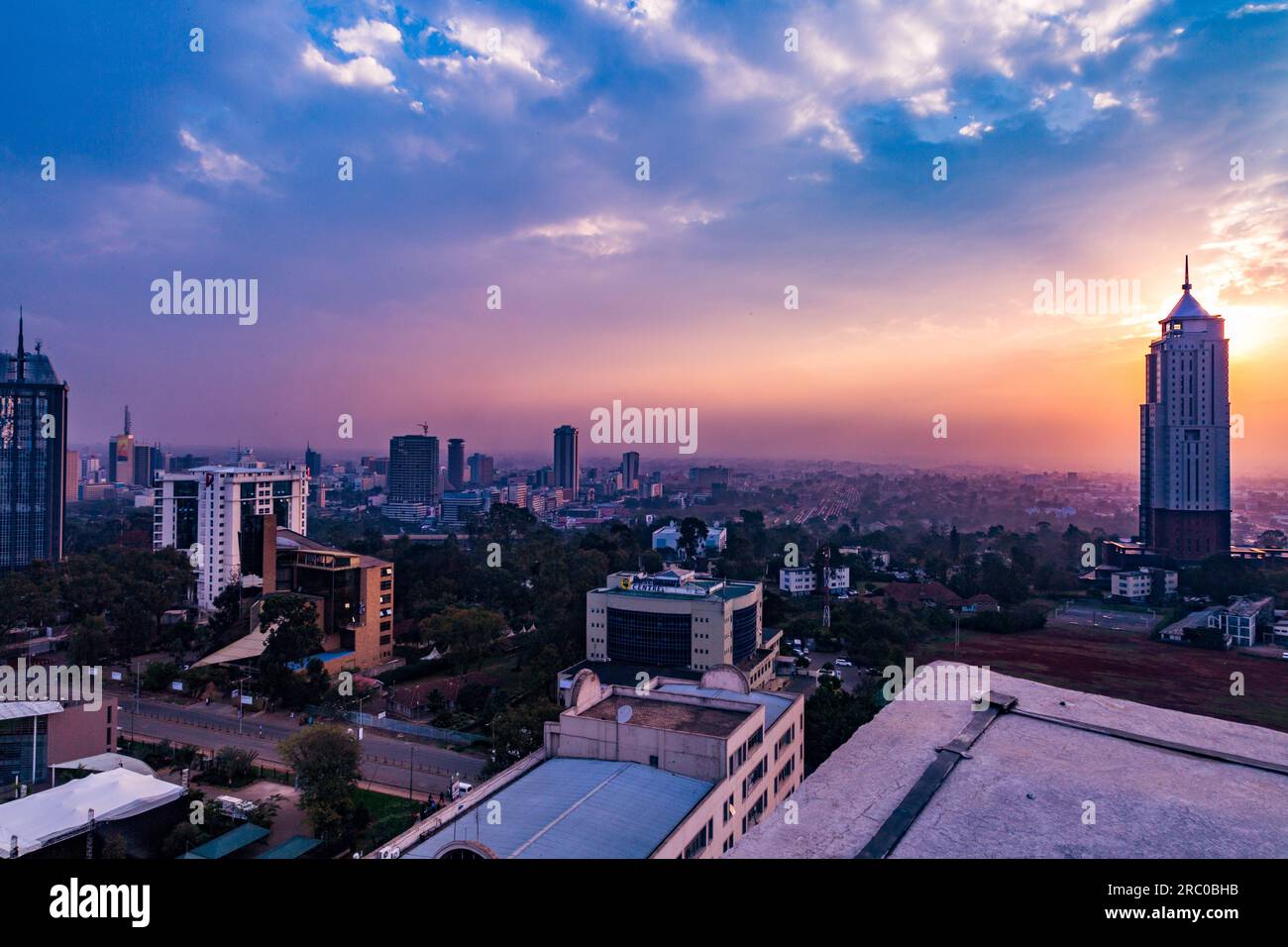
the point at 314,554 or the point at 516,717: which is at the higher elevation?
the point at 314,554

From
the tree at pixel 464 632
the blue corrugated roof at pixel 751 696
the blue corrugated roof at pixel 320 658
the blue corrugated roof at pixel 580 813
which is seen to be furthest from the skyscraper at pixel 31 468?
the blue corrugated roof at pixel 580 813

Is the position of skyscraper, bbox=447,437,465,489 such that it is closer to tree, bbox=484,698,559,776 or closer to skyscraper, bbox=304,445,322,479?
skyscraper, bbox=304,445,322,479

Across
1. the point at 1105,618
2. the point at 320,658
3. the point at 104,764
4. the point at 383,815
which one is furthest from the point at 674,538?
the point at 104,764

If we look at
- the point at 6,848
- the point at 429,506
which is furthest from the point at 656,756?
the point at 429,506

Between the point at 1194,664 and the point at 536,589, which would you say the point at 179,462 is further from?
the point at 1194,664

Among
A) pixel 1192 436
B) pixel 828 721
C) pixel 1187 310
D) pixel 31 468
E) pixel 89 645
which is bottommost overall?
pixel 89 645

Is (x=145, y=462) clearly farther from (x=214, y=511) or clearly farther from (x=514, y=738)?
(x=514, y=738)
